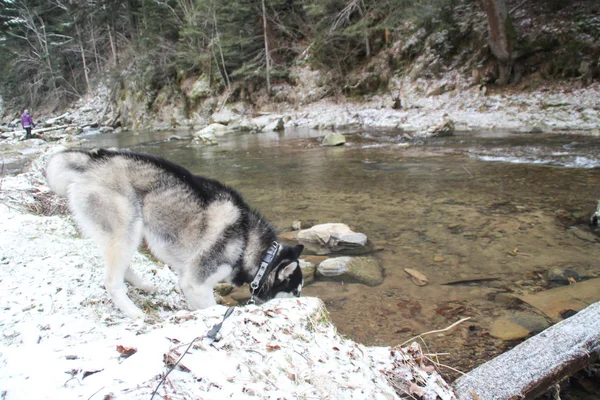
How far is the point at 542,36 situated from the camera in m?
16.2

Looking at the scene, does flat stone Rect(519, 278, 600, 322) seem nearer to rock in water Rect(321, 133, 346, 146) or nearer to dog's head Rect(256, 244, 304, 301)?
dog's head Rect(256, 244, 304, 301)

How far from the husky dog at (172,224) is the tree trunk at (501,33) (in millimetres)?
16353

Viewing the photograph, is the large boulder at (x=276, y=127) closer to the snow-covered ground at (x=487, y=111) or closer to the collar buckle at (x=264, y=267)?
the snow-covered ground at (x=487, y=111)

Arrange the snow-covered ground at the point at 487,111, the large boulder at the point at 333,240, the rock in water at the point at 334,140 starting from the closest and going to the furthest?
the large boulder at the point at 333,240
the snow-covered ground at the point at 487,111
the rock in water at the point at 334,140

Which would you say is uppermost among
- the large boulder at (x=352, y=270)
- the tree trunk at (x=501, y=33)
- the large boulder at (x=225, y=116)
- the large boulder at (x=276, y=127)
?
the tree trunk at (x=501, y=33)

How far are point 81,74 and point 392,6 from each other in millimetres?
47535

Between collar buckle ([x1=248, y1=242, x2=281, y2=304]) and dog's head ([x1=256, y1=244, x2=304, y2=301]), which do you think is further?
dog's head ([x1=256, y1=244, x2=304, y2=301])

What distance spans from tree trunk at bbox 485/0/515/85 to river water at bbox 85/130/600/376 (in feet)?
17.8

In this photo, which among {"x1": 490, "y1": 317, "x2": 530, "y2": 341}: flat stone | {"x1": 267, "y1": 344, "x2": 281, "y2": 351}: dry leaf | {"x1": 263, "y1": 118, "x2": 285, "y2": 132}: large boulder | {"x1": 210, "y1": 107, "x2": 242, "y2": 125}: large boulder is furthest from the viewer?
{"x1": 210, "y1": 107, "x2": 242, "y2": 125}: large boulder

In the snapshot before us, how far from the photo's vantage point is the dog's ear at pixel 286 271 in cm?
327

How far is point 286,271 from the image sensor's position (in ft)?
10.9

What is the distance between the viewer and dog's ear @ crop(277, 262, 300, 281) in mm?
3270

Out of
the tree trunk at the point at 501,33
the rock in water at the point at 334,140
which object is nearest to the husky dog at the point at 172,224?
the rock in water at the point at 334,140

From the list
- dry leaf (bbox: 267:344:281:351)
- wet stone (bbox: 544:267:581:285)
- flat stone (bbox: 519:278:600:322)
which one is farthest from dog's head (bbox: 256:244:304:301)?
wet stone (bbox: 544:267:581:285)
